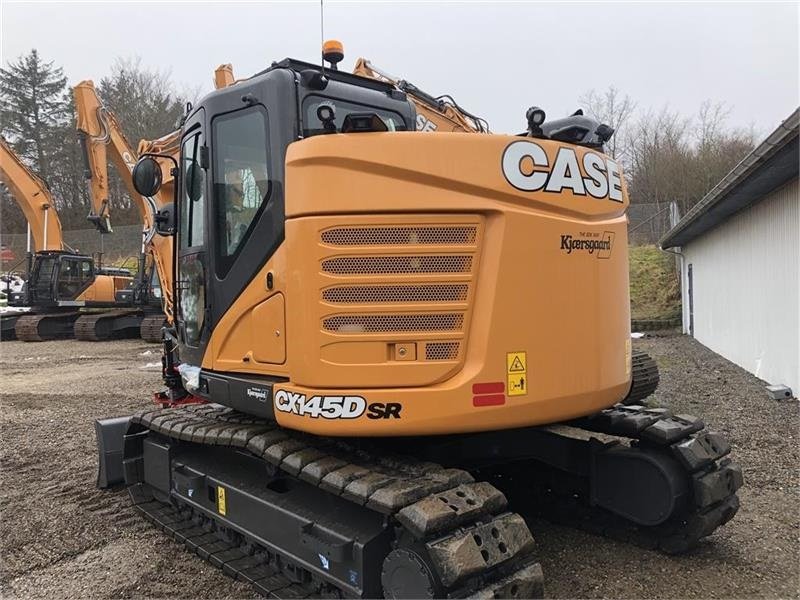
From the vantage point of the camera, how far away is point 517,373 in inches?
127

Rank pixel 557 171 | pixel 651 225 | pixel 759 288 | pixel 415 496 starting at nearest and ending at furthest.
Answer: pixel 415 496 → pixel 557 171 → pixel 759 288 → pixel 651 225

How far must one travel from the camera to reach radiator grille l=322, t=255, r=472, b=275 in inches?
125

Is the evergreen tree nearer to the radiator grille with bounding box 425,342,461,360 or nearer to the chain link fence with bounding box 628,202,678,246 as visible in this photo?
the chain link fence with bounding box 628,202,678,246

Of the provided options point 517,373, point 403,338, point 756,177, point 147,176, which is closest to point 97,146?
point 147,176

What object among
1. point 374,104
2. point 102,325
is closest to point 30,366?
point 102,325

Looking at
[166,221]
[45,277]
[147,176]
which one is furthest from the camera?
[45,277]

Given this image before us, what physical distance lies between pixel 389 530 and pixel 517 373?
101 centimetres

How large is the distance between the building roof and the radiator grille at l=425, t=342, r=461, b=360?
5.03 m

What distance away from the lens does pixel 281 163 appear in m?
3.49

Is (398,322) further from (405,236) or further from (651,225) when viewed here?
(651,225)

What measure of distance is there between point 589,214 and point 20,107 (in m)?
45.4

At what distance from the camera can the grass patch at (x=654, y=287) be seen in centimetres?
2014

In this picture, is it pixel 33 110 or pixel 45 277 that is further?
pixel 33 110

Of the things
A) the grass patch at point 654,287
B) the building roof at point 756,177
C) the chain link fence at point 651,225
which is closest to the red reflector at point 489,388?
the building roof at point 756,177
